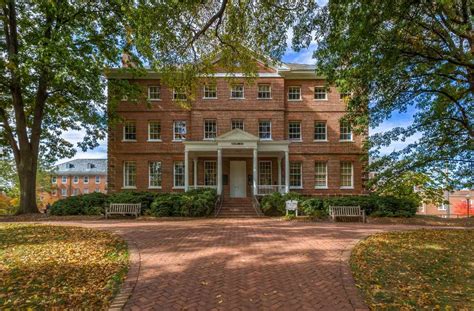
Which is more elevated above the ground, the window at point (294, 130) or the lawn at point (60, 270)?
the window at point (294, 130)

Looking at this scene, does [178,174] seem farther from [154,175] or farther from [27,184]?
[27,184]

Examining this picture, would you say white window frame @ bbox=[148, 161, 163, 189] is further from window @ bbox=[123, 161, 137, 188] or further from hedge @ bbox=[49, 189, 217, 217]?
hedge @ bbox=[49, 189, 217, 217]

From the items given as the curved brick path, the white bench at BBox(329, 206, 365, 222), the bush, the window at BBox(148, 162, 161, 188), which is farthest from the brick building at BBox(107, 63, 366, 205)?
the curved brick path

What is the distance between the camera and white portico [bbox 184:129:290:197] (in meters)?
18.8

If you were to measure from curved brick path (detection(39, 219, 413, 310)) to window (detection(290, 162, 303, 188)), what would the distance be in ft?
40.5

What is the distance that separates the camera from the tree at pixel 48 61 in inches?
559

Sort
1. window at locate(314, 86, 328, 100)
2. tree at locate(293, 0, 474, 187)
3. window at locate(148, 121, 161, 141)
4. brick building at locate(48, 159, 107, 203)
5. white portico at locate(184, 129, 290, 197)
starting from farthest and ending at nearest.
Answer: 1. brick building at locate(48, 159, 107, 203)
2. window at locate(314, 86, 328, 100)
3. window at locate(148, 121, 161, 141)
4. white portico at locate(184, 129, 290, 197)
5. tree at locate(293, 0, 474, 187)

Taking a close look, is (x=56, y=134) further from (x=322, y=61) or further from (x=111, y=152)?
(x=322, y=61)

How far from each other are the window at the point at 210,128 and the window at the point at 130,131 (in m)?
5.51

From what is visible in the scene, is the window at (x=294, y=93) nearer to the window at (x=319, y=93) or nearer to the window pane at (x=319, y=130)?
the window at (x=319, y=93)

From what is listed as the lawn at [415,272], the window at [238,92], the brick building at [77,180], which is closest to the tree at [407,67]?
the lawn at [415,272]

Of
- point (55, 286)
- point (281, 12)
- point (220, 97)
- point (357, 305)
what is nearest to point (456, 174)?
point (281, 12)

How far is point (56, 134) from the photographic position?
20.7 meters

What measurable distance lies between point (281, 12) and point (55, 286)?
9508 millimetres
